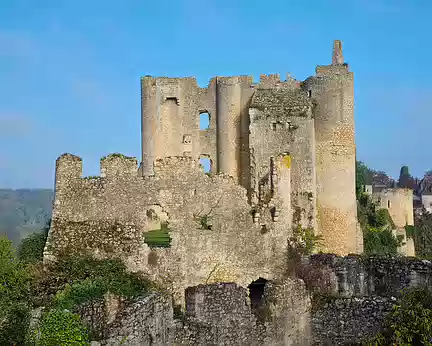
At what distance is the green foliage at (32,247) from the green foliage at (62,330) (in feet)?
31.0

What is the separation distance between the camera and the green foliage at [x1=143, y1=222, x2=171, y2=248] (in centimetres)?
2093

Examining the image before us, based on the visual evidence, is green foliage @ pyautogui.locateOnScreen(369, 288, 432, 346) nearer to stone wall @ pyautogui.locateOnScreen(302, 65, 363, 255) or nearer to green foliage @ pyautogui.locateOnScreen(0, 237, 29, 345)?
green foliage @ pyautogui.locateOnScreen(0, 237, 29, 345)

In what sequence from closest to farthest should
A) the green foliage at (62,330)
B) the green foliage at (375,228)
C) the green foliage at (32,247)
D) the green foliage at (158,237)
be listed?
the green foliage at (62,330)
the green foliage at (158,237)
the green foliage at (32,247)
the green foliage at (375,228)

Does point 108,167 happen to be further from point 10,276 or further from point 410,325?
point 410,325

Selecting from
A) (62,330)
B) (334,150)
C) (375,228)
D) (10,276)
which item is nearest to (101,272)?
(10,276)

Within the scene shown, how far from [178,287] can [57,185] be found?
4.52 metres

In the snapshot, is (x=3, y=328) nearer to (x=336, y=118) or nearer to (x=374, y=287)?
(x=374, y=287)

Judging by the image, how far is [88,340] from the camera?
11.5m

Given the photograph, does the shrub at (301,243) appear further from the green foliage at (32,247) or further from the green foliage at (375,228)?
the green foliage at (375,228)

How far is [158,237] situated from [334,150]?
1036 centimetres

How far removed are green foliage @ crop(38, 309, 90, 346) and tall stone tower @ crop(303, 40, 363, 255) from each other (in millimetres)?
19161

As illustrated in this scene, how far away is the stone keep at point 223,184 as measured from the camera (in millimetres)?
19078

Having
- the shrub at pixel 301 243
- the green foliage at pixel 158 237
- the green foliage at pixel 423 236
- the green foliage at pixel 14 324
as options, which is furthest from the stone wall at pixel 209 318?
the green foliage at pixel 423 236

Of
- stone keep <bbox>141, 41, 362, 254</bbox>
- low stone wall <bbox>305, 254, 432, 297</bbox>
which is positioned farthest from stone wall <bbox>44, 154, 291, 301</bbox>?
stone keep <bbox>141, 41, 362, 254</bbox>
